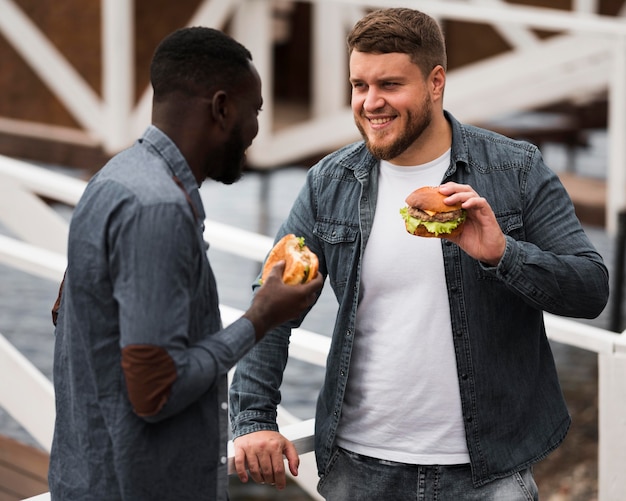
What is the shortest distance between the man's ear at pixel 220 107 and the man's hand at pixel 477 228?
587mm

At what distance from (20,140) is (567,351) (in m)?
5.28

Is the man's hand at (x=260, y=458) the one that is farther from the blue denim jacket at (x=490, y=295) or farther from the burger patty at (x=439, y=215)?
the burger patty at (x=439, y=215)

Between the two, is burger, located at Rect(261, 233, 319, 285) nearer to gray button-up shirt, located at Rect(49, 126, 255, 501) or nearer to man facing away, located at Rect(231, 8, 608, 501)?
gray button-up shirt, located at Rect(49, 126, 255, 501)

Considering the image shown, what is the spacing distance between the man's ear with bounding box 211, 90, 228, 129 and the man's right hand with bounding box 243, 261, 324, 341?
0.29 meters

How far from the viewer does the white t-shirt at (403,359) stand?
2.76m

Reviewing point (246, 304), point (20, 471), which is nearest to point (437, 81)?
point (20, 471)

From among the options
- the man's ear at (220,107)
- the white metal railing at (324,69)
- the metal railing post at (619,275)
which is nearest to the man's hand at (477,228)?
the man's ear at (220,107)

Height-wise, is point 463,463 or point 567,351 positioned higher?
point 463,463

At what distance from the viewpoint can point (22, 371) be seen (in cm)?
423

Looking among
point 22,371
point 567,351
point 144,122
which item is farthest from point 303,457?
point 144,122

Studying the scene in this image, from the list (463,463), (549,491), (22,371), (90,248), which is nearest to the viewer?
(90,248)

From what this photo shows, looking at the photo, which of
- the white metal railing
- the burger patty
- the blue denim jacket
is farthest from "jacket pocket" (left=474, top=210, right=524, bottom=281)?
the white metal railing

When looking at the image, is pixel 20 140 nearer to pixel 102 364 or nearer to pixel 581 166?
pixel 581 166

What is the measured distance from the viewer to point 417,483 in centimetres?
275
